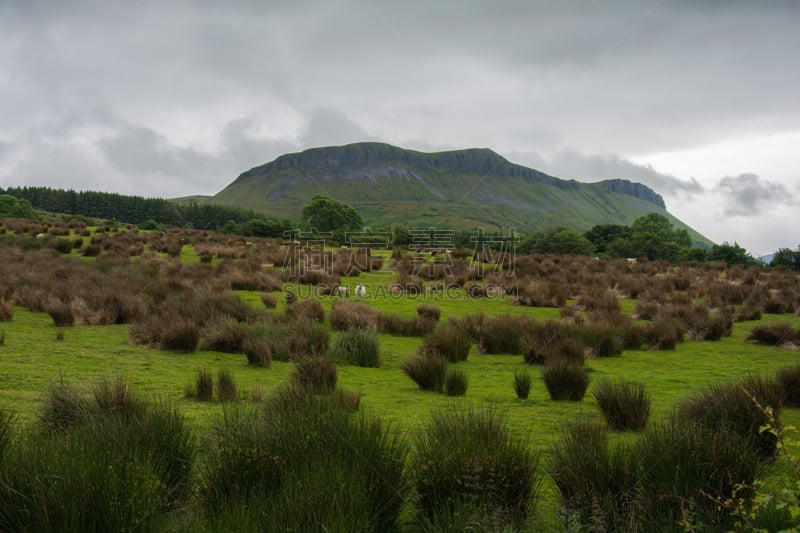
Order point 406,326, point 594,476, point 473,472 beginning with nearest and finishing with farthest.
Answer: point 473,472 < point 594,476 < point 406,326

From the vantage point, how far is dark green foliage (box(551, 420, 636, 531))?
3559 millimetres

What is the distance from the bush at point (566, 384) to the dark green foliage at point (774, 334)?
7736 millimetres

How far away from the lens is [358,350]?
1062 cm

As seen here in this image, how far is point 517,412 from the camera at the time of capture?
6969mm

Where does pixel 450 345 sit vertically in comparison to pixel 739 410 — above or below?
below

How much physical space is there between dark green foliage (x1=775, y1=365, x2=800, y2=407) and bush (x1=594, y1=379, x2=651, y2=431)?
91.2 inches

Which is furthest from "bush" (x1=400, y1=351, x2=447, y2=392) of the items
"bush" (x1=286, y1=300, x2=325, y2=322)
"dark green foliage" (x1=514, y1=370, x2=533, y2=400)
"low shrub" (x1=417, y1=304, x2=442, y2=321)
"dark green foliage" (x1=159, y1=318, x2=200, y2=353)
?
"low shrub" (x1=417, y1=304, x2=442, y2=321)

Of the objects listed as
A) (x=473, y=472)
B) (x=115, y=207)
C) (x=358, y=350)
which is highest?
(x=115, y=207)

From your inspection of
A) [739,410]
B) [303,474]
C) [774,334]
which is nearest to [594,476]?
[303,474]

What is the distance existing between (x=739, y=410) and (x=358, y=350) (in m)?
6.76

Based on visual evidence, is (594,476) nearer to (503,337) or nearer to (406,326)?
(503,337)

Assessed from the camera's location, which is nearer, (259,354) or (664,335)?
(259,354)

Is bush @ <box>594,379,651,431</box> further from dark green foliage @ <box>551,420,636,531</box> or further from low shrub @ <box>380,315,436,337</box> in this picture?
low shrub @ <box>380,315,436,337</box>

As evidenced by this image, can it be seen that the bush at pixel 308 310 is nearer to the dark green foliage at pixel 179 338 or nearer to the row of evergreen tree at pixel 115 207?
the dark green foliage at pixel 179 338
